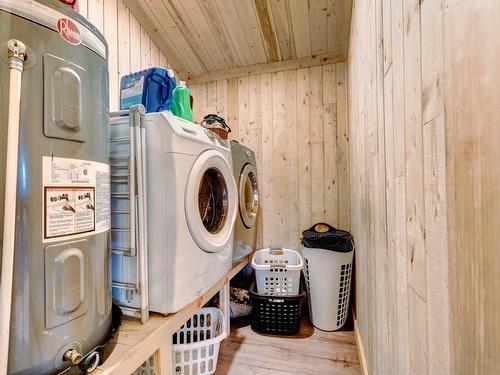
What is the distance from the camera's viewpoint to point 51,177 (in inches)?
22.7

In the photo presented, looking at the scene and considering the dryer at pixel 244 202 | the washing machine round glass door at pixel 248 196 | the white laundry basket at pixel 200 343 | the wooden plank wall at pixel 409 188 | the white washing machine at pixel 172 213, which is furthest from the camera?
the washing machine round glass door at pixel 248 196

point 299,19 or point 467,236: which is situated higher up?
point 299,19

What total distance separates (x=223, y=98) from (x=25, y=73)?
2148 millimetres

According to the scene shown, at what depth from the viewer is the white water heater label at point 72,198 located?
573 millimetres

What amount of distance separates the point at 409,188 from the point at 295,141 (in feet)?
6.04

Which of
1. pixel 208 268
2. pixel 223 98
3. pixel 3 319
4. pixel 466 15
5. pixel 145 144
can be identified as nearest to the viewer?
pixel 466 15

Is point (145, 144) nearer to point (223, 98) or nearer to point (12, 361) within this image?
point (12, 361)

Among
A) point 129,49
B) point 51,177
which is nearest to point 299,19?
point 129,49

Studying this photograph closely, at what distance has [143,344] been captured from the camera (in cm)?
81

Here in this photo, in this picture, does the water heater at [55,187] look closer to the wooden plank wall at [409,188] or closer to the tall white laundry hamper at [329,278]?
the wooden plank wall at [409,188]

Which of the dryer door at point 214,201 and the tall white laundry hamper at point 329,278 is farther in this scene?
the tall white laundry hamper at point 329,278

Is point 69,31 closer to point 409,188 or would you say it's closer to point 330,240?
point 409,188

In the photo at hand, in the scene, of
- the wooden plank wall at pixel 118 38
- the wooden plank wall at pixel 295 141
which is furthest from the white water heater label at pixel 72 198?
→ the wooden plank wall at pixel 295 141

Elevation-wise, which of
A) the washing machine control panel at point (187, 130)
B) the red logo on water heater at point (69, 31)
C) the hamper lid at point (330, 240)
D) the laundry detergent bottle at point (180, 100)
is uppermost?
the laundry detergent bottle at point (180, 100)
